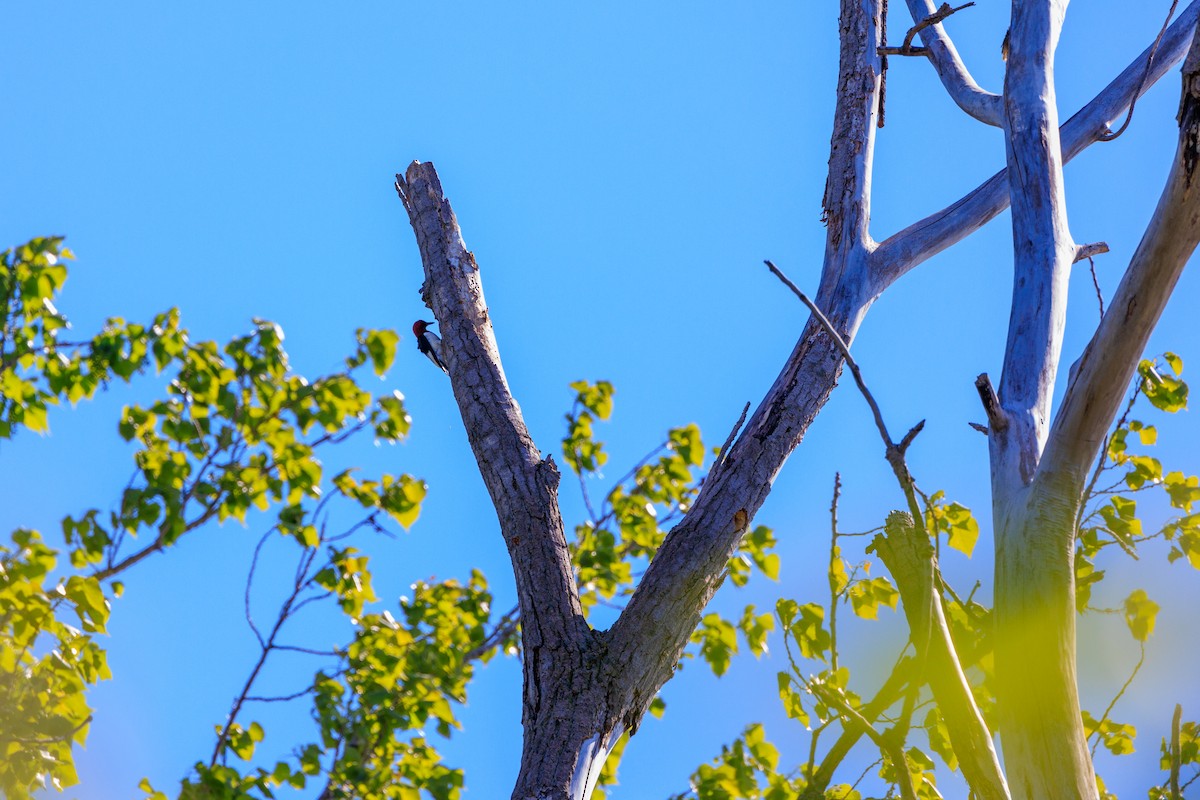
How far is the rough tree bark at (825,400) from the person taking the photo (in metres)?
2.48

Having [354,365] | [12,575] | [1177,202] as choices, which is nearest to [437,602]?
[354,365]

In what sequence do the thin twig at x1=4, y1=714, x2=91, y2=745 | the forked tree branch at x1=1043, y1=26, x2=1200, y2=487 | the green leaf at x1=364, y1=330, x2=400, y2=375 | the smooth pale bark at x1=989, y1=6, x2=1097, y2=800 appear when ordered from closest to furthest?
1. the forked tree branch at x1=1043, y1=26, x2=1200, y2=487
2. the smooth pale bark at x1=989, y1=6, x2=1097, y2=800
3. the thin twig at x1=4, y1=714, x2=91, y2=745
4. the green leaf at x1=364, y1=330, x2=400, y2=375

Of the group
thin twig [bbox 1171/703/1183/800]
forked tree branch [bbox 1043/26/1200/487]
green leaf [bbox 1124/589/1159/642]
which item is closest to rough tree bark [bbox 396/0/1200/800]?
forked tree branch [bbox 1043/26/1200/487]

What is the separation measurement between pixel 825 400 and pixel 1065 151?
1.52 meters

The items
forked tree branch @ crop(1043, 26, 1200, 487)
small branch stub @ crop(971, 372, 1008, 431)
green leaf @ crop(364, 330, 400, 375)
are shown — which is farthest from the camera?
green leaf @ crop(364, 330, 400, 375)

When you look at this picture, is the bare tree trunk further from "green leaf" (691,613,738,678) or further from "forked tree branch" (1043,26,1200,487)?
"green leaf" (691,613,738,678)

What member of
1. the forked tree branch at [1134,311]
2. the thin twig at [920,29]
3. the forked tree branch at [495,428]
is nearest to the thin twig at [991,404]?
the forked tree branch at [1134,311]

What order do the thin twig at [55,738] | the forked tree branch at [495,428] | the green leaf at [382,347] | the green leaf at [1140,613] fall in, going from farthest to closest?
the green leaf at [382,347]
the thin twig at [55,738]
the green leaf at [1140,613]
the forked tree branch at [495,428]

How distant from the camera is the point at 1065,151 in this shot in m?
3.94

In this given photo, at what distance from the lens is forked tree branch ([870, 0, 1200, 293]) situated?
3893mm

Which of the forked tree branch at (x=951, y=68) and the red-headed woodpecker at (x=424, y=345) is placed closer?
the forked tree branch at (x=951, y=68)

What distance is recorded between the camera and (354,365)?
7465 mm

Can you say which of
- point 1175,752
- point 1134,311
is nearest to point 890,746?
point 1175,752

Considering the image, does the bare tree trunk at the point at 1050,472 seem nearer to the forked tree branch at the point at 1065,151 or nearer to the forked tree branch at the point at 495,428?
the forked tree branch at the point at 1065,151
